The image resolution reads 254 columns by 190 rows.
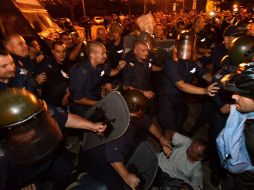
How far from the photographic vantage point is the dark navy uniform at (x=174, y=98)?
4.04 metres

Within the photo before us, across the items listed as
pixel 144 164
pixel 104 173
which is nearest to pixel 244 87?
pixel 144 164

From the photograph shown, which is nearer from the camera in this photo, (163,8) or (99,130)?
(99,130)

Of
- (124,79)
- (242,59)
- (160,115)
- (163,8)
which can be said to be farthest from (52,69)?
(163,8)

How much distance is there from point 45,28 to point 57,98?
6046 millimetres

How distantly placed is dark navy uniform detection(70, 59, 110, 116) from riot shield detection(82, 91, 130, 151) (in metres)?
1.10

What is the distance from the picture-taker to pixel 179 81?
374 centimetres

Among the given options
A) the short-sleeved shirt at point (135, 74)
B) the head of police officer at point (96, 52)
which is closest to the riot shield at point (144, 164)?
the short-sleeved shirt at point (135, 74)

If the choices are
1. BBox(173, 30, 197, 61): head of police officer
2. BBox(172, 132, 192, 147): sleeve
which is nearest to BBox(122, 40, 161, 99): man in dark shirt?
BBox(173, 30, 197, 61): head of police officer

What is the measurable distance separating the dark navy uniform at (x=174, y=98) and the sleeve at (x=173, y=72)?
0.07 feet

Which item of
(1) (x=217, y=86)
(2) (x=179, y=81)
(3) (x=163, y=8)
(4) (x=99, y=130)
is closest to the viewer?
(4) (x=99, y=130)

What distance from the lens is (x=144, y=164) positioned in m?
3.01

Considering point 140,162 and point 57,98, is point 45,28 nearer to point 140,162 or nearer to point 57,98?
point 57,98

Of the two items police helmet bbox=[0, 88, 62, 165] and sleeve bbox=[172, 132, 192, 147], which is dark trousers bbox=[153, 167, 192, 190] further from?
police helmet bbox=[0, 88, 62, 165]

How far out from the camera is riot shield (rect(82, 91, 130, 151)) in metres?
2.62
